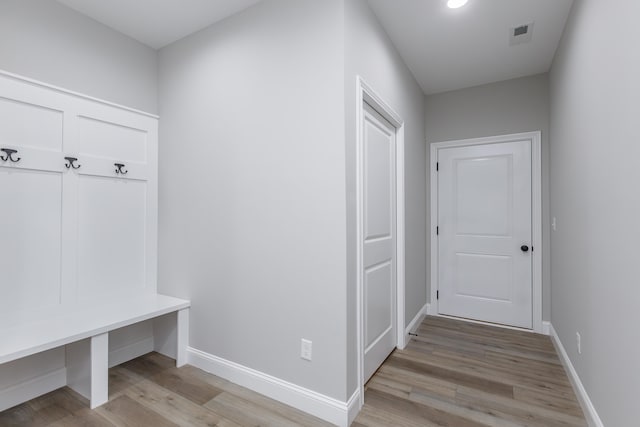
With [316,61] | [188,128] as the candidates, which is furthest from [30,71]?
[316,61]

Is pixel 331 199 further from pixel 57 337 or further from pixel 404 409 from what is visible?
pixel 57 337

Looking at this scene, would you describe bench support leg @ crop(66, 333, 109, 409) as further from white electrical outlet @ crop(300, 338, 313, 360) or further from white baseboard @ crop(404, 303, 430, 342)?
white baseboard @ crop(404, 303, 430, 342)

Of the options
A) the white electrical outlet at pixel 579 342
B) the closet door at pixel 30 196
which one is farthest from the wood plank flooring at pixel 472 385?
the closet door at pixel 30 196

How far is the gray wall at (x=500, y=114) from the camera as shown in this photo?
3197 mm

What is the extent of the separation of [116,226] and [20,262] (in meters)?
0.62

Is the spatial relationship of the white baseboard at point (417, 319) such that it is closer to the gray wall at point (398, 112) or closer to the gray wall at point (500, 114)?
the gray wall at point (398, 112)

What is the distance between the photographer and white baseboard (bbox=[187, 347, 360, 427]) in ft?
5.95

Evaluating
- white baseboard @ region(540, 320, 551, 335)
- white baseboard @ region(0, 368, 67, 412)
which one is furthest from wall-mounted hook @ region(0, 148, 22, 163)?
white baseboard @ region(540, 320, 551, 335)

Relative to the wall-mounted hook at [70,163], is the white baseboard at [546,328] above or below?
below

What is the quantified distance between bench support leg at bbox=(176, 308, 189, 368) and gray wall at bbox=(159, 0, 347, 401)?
0.26 ft

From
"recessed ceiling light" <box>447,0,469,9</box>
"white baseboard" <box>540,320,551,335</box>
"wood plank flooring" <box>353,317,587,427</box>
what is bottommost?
"wood plank flooring" <box>353,317,587,427</box>

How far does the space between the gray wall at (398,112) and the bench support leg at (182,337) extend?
1430 millimetres

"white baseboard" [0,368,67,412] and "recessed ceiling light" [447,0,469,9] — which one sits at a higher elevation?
"recessed ceiling light" [447,0,469,9]

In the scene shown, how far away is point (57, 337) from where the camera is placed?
6.02 feet
